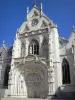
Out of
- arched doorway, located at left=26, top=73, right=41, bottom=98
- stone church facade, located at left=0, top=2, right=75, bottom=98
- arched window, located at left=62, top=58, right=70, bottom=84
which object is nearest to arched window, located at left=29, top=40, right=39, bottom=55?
stone church facade, located at left=0, top=2, right=75, bottom=98

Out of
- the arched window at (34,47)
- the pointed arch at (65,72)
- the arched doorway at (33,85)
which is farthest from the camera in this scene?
the arched window at (34,47)

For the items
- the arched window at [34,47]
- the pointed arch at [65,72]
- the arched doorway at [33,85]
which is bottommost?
the arched doorway at [33,85]

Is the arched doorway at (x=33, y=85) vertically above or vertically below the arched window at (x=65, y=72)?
below

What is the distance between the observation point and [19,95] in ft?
88.6

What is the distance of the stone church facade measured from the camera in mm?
25000

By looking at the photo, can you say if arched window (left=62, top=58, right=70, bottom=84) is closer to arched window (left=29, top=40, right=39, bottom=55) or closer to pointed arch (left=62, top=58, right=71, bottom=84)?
pointed arch (left=62, top=58, right=71, bottom=84)

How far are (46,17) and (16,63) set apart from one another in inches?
436

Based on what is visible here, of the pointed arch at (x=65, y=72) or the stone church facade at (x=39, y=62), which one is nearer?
the stone church facade at (x=39, y=62)

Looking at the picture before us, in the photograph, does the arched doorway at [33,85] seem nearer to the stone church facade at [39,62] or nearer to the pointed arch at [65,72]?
the stone church facade at [39,62]

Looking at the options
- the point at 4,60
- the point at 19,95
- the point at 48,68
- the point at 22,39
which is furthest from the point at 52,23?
the point at 19,95

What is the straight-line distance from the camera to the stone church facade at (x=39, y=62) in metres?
25.0

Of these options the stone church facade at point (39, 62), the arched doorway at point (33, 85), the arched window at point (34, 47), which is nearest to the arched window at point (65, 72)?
the stone church facade at point (39, 62)

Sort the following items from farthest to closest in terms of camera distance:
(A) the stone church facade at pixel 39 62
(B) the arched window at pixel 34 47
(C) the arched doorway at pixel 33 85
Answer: (B) the arched window at pixel 34 47 < (C) the arched doorway at pixel 33 85 < (A) the stone church facade at pixel 39 62

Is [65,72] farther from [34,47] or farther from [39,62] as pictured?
[34,47]
